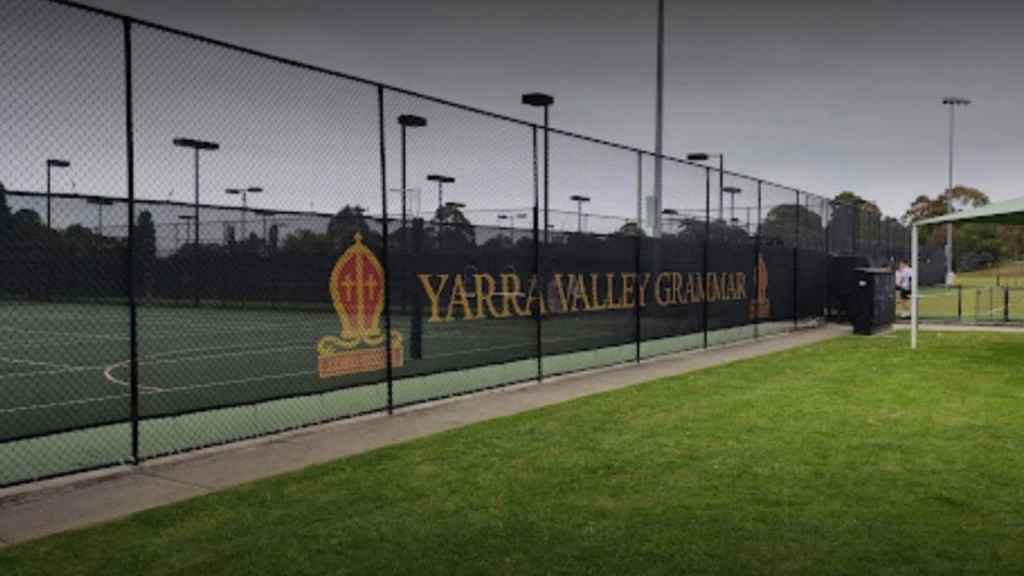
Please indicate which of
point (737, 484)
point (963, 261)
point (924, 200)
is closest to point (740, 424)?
point (737, 484)

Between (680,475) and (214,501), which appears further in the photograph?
(680,475)

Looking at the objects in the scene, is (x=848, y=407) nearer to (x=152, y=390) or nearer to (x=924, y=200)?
(x=152, y=390)

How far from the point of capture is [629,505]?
20.5 ft

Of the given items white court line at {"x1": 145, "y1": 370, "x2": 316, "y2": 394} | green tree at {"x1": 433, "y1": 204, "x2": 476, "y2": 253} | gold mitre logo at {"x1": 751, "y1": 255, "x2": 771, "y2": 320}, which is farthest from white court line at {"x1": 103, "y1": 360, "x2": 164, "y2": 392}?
gold mitre logo at {"x1": 751, "y1": 255, "x2": 771, "y2": 320}

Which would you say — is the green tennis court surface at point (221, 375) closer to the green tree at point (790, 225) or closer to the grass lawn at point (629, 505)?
the grass lawn at point (629, 505)

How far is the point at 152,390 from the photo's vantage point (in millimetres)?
12477

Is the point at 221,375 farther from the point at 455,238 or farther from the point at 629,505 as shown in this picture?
the point at 629,505

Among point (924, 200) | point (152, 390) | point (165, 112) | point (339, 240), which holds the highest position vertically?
point (924, 200)

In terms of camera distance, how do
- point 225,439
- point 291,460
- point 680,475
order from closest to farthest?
point 680,475 → point 291,460 → point 225,439

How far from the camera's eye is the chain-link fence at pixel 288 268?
28.7 feet

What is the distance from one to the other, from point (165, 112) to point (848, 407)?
9806 mm

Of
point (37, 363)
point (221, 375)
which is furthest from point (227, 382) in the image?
point (37, 363)

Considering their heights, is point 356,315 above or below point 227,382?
above

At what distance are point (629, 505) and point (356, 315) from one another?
174 inches
